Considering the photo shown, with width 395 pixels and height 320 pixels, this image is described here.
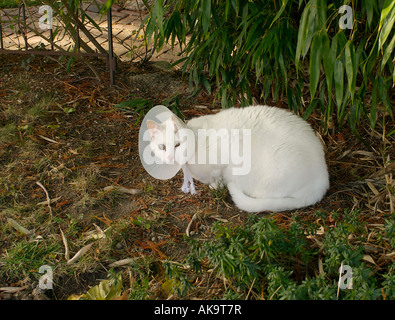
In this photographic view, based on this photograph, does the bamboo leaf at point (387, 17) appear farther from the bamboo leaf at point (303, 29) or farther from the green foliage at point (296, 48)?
the bamboo leaf at point (303, 29)

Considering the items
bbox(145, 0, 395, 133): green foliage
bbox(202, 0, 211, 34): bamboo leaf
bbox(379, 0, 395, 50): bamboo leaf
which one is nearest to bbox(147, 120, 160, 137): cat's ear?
bbox(145, 0, 395, 133): green foliage

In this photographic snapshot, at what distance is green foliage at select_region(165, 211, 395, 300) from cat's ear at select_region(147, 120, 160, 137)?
80cm

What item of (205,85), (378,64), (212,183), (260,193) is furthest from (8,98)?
(378,64)

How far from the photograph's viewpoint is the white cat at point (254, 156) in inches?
99.0

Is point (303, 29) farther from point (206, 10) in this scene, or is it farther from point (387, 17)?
point (206, 10)

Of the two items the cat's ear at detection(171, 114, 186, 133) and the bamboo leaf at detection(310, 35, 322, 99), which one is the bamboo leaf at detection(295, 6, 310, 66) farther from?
the cat's ear at detection(171, 114, 186, 133)

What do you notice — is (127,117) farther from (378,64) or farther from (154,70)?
(378,64)

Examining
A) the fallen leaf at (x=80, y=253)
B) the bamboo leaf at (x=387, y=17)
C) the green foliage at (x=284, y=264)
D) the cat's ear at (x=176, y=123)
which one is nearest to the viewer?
the green foliage at (x=284, y=264)

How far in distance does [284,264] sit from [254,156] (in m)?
0.80

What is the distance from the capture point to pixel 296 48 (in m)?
2.60

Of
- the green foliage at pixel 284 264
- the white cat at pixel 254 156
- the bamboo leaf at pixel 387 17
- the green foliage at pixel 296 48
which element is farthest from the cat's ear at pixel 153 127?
the bamboo leaf at pixel 387 17

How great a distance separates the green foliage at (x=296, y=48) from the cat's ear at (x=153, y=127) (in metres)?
0.50

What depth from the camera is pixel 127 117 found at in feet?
11.4

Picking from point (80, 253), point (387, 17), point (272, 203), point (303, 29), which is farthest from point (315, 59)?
point (80, 253)
